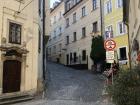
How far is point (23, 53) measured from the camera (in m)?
19.5

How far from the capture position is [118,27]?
102ft

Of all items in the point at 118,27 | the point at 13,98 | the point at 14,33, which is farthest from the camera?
the point at 118,27

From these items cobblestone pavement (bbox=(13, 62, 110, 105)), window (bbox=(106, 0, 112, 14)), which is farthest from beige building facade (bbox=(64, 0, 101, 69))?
cobblestone pavement (bbox=(13, 62, 110, 105))

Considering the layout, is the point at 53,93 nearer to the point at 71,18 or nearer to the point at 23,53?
the point at 23,53

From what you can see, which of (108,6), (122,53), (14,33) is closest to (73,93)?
(14,33)

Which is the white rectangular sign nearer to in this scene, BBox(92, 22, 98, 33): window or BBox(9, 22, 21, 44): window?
BBox(9, 22, 21, 44): window

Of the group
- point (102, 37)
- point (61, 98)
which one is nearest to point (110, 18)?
point (102, 37)

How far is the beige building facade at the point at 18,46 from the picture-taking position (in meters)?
18.4

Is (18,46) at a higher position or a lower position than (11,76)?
higher

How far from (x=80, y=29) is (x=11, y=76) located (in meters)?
21.9

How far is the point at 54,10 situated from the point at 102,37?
2241cm

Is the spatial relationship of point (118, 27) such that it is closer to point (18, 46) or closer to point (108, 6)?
point (108, 6)

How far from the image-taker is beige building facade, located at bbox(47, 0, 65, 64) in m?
47.3

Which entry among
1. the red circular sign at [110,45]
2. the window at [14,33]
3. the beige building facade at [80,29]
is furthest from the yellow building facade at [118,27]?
the red circular sign at [110,45]
